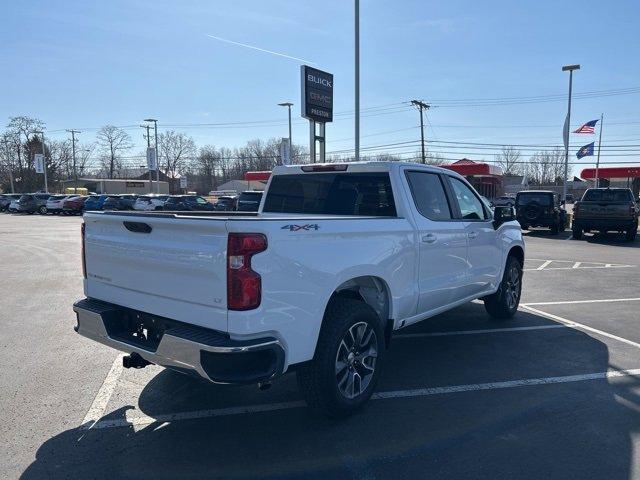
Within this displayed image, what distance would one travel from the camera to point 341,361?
4.06 m

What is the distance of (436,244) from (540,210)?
18469 mm

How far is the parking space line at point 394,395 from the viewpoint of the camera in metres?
4.07

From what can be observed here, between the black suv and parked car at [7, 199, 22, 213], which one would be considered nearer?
the black suv

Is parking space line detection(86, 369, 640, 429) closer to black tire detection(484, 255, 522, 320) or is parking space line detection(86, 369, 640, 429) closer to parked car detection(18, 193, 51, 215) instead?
black tire detection(484, 255, 522, 320)

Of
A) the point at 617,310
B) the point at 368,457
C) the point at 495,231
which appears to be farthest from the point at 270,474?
the point at 617,310

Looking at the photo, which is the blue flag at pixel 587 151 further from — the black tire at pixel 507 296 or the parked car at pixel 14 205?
the parked car at pixel 14 205

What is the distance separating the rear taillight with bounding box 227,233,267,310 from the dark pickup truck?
19.2 metres

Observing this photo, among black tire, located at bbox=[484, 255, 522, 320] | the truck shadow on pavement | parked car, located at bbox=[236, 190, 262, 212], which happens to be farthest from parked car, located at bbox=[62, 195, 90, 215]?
the truck shadow on pavement

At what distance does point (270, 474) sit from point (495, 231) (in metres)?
4.37

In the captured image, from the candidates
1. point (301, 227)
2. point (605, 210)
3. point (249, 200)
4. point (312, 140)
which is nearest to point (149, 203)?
point (249, 200)

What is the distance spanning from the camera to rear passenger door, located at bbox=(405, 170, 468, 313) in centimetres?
496

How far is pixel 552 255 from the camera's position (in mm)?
14984

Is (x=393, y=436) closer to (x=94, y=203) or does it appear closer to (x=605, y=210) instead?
(x=605, y=210)

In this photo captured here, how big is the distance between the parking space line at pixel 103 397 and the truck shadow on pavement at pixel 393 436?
13cm
